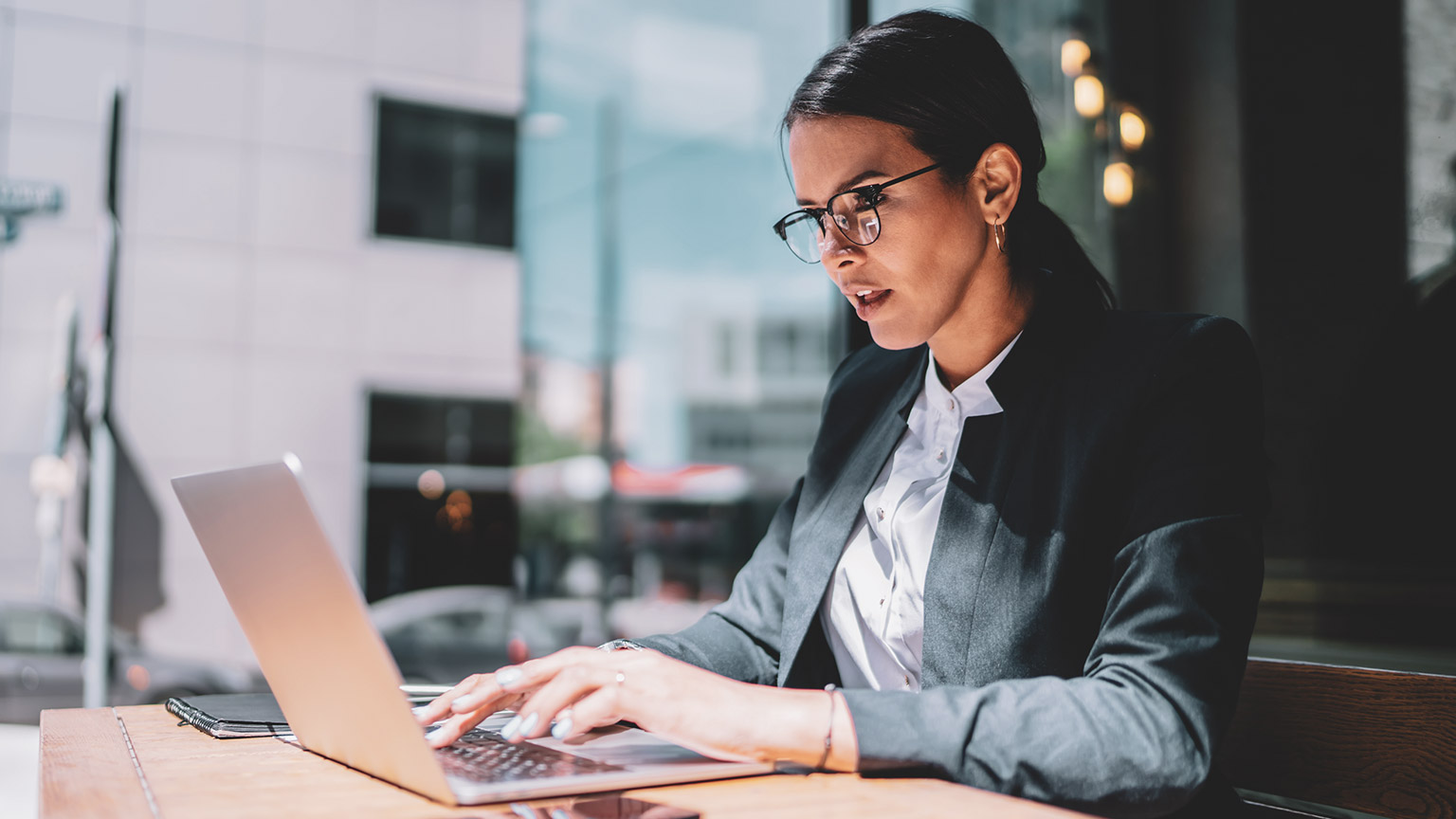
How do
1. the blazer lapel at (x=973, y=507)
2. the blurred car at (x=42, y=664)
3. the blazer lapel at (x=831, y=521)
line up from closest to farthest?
the blazer lapel at (x=973, y=507) < the blazer lapel at (x=831, y=521) < the blurred car at (x=42, y=664)

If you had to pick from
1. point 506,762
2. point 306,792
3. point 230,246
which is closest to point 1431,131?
point 506,762

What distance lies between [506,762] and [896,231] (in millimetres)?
680

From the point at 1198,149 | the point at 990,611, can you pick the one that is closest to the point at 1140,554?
the point at 990,611

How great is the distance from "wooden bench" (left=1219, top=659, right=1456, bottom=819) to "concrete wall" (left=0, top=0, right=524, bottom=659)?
3.85 m

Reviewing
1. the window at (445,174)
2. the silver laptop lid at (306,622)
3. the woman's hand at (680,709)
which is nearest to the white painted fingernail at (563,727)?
the woman's hand at (680,709)

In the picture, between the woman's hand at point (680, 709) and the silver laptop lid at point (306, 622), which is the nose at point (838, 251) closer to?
the woman's hand at point (680, 709)

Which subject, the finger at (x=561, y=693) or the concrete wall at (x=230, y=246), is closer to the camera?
the finger at (x=561, y=693)

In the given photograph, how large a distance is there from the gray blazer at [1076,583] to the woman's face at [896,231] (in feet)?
0.35

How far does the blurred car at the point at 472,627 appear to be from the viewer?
16.6 ft

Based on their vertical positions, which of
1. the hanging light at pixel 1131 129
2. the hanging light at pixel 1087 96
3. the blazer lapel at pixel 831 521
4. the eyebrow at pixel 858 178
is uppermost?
the hanging light at pixel 1087 96

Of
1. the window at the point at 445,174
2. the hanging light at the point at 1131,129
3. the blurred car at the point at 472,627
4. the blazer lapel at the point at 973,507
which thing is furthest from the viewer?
the window at the point at 445,174

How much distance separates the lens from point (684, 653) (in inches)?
48.0

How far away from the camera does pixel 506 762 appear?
81cm

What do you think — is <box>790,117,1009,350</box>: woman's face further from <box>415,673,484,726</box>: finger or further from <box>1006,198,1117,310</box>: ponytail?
<box>415,673,484,726</box>: finger
